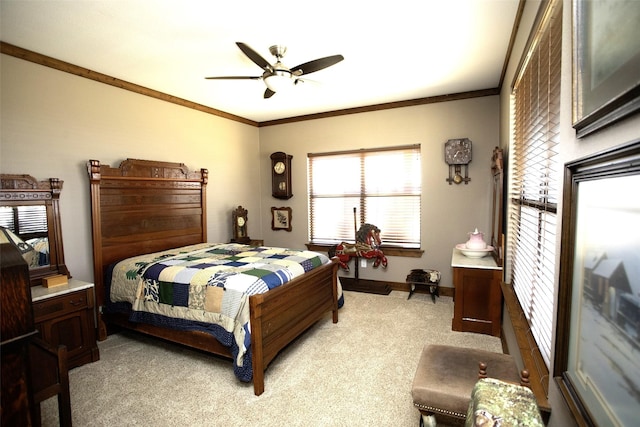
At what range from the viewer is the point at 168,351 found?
3.00 m

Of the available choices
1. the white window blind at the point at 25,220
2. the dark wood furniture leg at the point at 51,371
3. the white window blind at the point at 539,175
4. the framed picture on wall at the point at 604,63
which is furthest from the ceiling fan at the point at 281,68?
the dark wood furniture leg at the point at 51,371

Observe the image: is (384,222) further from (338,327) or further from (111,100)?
(111,100)

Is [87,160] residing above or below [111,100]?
below

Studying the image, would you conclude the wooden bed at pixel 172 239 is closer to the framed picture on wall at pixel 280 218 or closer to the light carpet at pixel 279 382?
the light carpet at pixel 279 382

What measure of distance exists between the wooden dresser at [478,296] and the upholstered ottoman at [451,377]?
1416 mm

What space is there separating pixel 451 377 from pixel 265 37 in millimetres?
2743

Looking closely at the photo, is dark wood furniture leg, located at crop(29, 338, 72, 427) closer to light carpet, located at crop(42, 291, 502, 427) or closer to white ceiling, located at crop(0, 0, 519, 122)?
light carpet, located at crop(42, 291, 502, 427)

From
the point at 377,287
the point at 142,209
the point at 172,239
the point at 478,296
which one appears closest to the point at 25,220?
the point at 142,209

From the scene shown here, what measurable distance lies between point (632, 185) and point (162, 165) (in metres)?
4.17

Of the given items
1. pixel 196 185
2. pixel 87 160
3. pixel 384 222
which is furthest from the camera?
pixel 384 222

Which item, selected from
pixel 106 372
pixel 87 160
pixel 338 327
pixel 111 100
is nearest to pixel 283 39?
pixel 111 100

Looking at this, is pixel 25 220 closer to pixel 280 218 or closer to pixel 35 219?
pixel 35 219

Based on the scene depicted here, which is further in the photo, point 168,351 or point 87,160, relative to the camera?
point 87,160

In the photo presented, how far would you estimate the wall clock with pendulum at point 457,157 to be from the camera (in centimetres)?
415
